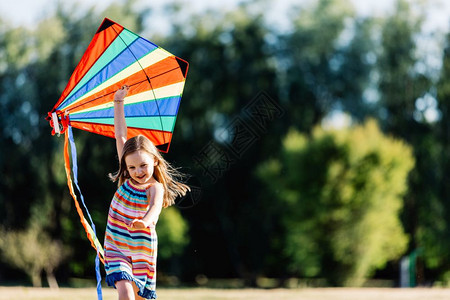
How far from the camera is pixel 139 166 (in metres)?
3.94

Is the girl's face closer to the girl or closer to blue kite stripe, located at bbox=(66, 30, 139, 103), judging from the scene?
the girl

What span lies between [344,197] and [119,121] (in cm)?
1531

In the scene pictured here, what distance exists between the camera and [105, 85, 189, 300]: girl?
12.4 feet

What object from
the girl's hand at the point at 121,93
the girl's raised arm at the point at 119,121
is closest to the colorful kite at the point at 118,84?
the girl's hand at the point at 121,93

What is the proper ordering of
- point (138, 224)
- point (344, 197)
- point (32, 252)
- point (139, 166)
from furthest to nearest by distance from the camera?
point (32, 252), point (344, 197), point (139, 166), point (138, 224)

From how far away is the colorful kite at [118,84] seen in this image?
4629 mm

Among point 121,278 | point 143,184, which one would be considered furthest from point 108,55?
point 121,278

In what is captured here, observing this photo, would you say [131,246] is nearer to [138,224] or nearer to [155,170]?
[138,224]

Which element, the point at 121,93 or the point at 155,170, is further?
the point at 121,93

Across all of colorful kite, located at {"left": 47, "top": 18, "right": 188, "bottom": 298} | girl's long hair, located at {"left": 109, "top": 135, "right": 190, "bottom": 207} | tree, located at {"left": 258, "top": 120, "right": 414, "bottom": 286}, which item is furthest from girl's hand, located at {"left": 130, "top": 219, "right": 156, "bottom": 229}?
tree, located at {"left": 258, "top": 120, "right": 414, "bottom": 286}

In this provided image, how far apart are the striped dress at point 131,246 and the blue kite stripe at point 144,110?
1135 millimetres

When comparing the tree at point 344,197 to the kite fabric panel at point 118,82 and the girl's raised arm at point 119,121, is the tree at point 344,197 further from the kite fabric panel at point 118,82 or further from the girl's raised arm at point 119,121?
the girl's raised arm at point 119,121

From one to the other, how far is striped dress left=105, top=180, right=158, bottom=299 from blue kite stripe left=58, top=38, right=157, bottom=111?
1.17 m

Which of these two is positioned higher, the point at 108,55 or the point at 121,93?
the point at 108,55
